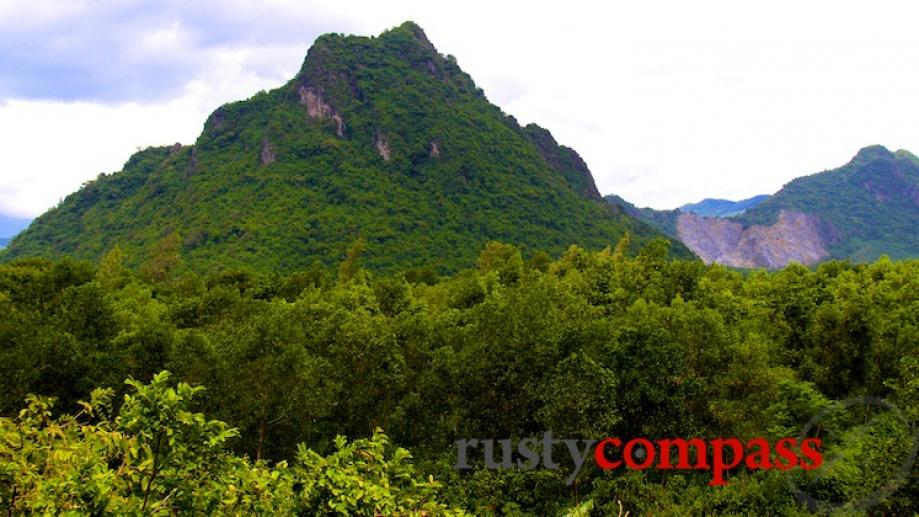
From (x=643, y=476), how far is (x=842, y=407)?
9.46 m

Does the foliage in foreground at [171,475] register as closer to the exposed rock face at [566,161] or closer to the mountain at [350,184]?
the mountain at [350,184]

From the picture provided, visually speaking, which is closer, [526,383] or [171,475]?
[171,475]

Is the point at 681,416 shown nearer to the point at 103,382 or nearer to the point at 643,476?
the point at 643,476

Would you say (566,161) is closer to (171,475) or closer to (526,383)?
(526,383)

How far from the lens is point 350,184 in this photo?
437 ft

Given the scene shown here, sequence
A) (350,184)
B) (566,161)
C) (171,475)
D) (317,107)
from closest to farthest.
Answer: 1. (171,475)
2. (350,184)
3. (317,107)
4. (566,161)

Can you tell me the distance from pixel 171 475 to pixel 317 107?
159719mm

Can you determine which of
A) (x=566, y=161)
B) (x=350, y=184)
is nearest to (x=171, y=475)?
(x=350, y=184)

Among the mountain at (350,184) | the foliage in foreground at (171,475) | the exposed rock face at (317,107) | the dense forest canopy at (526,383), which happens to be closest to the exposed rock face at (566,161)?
the mountain at (350,184)

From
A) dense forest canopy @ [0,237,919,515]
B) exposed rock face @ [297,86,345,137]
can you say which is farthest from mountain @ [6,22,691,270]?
dense forest canopy @ [0,237,919,515]

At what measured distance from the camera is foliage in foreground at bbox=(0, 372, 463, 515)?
20.8ft

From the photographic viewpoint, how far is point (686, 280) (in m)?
37.8

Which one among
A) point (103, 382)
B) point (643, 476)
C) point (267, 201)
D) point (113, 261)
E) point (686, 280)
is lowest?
point (643, 476)

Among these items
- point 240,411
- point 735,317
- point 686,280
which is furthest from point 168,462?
point 686,280
